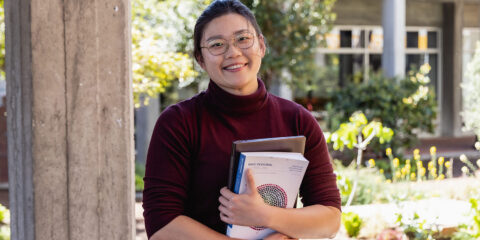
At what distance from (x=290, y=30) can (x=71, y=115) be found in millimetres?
9161

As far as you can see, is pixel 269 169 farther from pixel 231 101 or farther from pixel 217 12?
pixel 217 12

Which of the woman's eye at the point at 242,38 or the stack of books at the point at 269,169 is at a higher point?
the woman's eye at the point at 242,38

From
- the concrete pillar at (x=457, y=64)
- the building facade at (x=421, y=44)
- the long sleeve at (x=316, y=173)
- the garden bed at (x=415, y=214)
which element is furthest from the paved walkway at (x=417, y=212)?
the concrete pillar at (x=457, y=64)

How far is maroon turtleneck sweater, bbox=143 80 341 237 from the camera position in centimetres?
177

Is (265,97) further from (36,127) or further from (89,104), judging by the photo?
(36,127)

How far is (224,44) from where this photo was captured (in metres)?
1.87

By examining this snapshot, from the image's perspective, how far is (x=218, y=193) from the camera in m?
1.82

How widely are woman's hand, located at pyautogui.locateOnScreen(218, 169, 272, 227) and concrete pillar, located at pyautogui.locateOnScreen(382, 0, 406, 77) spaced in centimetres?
1155

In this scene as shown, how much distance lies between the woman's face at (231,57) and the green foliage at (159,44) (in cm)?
298

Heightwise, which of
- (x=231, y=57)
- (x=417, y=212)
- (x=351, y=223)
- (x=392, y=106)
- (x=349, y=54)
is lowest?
(x=351, y=223)

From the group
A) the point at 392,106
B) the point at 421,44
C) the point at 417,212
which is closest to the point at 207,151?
the point at 417,212

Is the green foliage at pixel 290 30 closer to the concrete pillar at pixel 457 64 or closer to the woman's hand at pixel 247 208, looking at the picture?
the concrete pillar at pixel 457 64

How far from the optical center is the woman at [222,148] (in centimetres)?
175

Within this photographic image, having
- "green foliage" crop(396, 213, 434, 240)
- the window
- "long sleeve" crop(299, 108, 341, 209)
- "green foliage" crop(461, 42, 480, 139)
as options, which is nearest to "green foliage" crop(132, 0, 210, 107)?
"green foliage" crop(396, 213, 434, 240)
